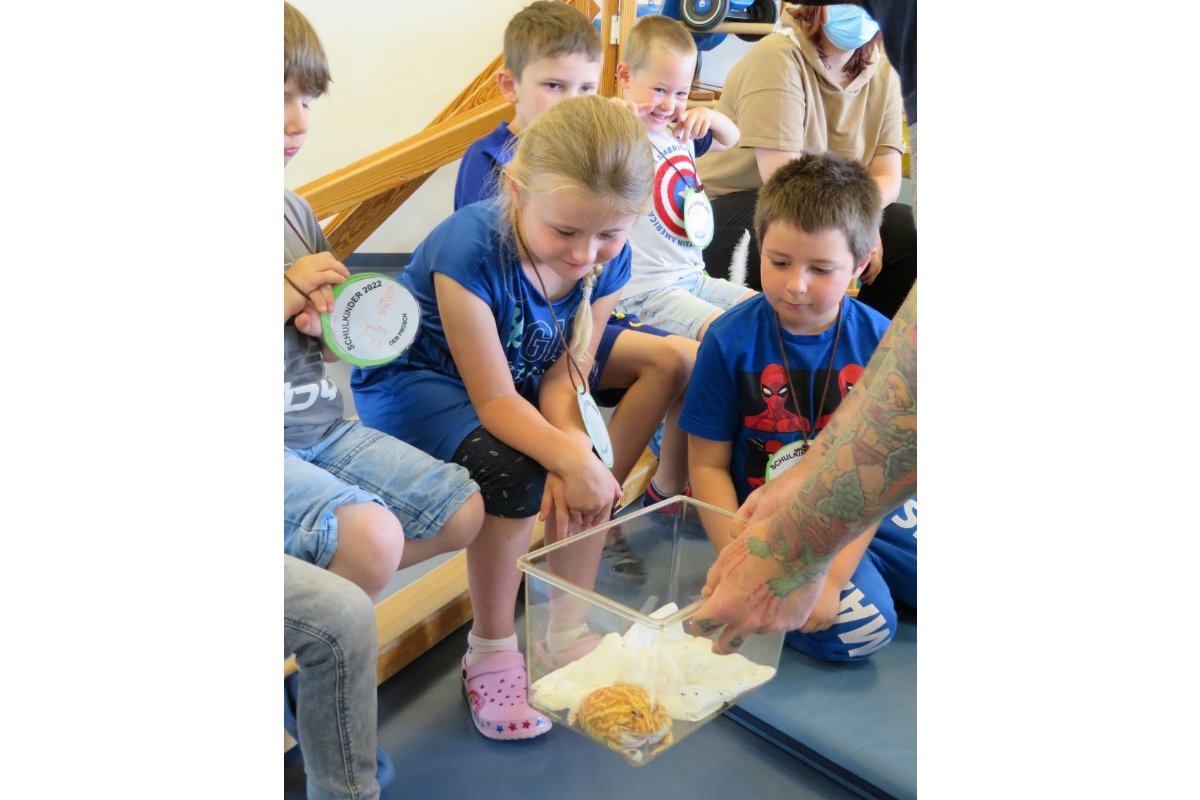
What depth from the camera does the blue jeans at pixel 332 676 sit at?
0.78 m

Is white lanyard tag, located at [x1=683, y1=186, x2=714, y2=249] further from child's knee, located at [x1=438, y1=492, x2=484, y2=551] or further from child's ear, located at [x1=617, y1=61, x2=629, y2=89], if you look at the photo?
child's knee, located at [x1=438, y1=492, x2=484, y2=551]

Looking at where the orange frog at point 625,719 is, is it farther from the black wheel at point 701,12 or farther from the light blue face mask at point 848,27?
the black wheel at point 701,12

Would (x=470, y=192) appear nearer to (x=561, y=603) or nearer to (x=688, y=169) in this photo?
(x=688, y=169)

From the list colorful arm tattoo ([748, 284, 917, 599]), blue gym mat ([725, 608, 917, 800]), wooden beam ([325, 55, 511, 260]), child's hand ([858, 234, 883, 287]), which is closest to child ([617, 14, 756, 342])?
child's hand ([858, 234, 883, 287])

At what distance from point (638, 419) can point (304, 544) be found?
600 millimetres

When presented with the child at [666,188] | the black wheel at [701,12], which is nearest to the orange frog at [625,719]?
the child at [666,188]

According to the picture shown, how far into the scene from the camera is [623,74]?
165cm

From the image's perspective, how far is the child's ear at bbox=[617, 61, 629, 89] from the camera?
5.33 ft

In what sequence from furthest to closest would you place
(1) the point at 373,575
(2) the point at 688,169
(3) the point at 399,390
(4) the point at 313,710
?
1. (2) the point at 688,169
2. (3) the point at 399,390
3. (1) the point at 373,575
4. (4) the point at 313,710

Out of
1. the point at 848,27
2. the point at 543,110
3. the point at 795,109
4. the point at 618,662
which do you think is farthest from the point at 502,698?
the point at 848,27

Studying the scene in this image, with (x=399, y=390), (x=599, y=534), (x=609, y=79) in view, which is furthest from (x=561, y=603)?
(x=609, y=79)

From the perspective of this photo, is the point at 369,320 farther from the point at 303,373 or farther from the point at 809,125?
the point at 809,125

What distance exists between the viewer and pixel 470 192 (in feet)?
4.34

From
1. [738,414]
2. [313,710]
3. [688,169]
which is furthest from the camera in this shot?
[688,169]
